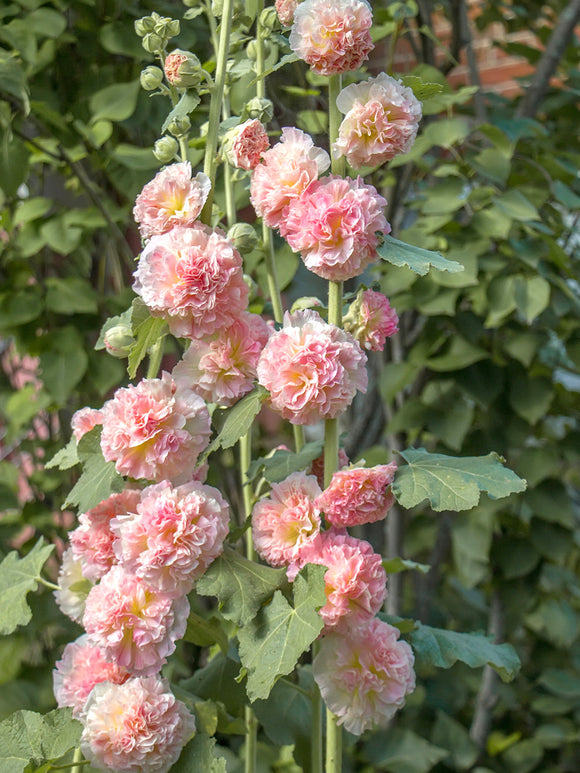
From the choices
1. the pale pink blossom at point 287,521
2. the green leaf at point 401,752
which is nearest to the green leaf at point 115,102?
the pale pink blossom at point 287,521

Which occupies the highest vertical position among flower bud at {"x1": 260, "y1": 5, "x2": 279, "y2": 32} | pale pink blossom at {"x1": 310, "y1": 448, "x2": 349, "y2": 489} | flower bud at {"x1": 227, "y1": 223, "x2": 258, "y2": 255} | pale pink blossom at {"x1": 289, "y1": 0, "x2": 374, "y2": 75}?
pale pink blossom at {"x1": 289, "y1": 0, "x2": 374, "y2": 75}

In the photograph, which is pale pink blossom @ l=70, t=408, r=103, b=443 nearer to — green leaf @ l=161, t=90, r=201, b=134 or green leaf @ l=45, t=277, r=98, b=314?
green leaf @ l=161, t=90, r=201, b=134

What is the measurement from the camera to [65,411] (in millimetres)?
1475

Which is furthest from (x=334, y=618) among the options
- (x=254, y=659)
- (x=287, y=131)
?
(x=287, y=131)

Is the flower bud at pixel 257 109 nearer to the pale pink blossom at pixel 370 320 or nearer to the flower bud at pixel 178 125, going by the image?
the flower bud at pixel 178 125

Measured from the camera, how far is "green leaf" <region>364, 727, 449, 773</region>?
1316mm


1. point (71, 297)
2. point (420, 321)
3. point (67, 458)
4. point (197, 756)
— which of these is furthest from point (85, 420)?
point (420, 321)

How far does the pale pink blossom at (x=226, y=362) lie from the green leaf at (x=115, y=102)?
706mm

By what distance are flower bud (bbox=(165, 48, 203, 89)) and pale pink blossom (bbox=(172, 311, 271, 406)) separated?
17cm

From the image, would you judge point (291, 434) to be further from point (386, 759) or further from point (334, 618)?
point (334, 618)

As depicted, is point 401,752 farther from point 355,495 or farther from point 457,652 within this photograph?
point 355,495

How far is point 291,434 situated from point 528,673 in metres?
0.64

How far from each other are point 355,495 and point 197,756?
0.73 feet

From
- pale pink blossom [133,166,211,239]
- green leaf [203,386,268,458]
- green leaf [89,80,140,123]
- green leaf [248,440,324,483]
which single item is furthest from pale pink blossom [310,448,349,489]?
green leaf [89,80,140,123]
